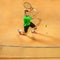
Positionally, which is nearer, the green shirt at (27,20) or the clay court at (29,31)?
the clay court at (29,31)

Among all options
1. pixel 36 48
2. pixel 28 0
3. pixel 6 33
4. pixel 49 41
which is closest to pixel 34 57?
pixel 36 48

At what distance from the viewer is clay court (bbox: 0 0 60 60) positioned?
6.34 m

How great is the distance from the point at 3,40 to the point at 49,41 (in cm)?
124

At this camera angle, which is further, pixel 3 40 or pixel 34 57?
pixel 3 40

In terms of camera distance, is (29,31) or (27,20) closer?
(27,20)

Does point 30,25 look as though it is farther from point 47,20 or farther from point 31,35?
point 47,20

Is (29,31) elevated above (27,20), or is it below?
below

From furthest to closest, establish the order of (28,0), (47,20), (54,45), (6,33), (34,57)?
(28,0), (47,20), (6,33), (54,45), (34,57)

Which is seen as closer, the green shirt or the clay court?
the clay court

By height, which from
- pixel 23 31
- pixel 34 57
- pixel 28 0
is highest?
pixel 28 0

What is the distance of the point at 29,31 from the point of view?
23.5 feet

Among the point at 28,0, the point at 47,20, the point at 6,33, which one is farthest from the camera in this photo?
the point at 28,0

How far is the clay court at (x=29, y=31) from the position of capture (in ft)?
20.8

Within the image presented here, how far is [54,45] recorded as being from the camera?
6.59 meters
